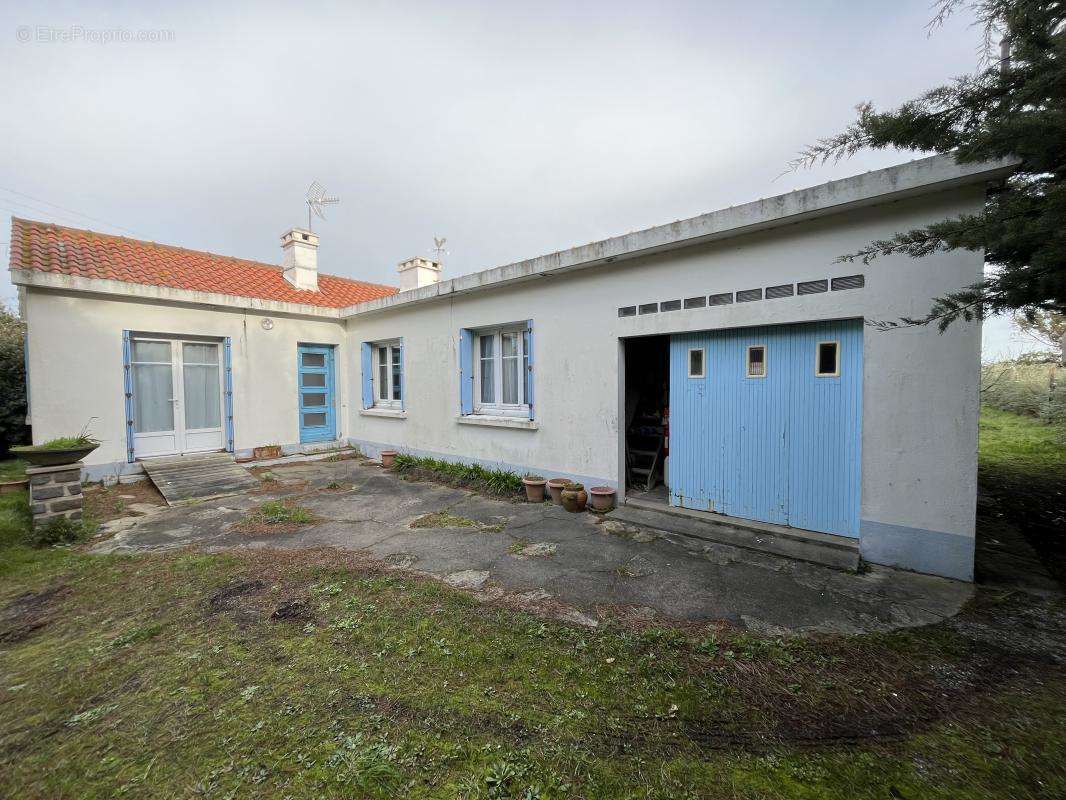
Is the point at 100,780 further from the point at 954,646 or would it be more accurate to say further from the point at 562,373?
the point at 562,373

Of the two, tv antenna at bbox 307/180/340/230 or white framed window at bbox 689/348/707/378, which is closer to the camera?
white framed window at bbox 689/348/707/378

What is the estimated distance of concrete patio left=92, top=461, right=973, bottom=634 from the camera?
3.17 metres

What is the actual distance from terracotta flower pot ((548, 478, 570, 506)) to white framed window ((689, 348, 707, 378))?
225 centimetres

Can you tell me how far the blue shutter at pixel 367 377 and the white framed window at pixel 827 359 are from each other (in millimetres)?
8639

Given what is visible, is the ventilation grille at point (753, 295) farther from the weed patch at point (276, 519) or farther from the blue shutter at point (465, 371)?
the weed patch at point (276, 519)

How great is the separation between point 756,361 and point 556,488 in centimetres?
298

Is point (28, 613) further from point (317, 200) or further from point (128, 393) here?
point (317, 200)

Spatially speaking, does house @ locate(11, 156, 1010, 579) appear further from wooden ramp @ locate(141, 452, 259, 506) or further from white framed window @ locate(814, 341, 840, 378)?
wooden ramp @ locate(141, 452, 259, 506)

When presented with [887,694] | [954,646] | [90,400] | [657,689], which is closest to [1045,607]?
[954,646]

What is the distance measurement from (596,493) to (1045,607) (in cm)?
383

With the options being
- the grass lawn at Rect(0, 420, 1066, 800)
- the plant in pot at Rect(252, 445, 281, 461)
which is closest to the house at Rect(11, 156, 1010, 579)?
the plant in pot at Rect(252, 445, 281, 461)

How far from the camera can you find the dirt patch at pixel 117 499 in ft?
19.0

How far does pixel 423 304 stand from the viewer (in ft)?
27.2

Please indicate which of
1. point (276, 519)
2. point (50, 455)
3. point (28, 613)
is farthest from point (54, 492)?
point (276, 519)
